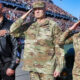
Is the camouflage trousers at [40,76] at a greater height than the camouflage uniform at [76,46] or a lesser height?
lesser

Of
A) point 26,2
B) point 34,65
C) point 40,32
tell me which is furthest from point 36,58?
point 26,2

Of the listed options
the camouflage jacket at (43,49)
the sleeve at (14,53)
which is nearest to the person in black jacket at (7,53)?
the sleeve at (14,53)

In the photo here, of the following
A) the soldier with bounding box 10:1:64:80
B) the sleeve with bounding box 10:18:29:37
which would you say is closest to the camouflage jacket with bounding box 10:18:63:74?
the soldier with bounding box 10:1:64:80

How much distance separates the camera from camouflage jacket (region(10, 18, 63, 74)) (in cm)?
338

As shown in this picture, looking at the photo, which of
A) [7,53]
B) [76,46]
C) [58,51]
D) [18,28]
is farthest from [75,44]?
[7,53]

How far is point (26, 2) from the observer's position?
1941cm

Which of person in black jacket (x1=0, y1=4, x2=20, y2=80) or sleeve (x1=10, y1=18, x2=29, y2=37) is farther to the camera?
sleeve (x1=10, y1=18, x2=29, y2=37)

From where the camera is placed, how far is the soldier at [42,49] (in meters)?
3.38

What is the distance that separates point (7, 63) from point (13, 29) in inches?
17.0

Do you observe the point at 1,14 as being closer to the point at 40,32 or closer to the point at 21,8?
the point at 40,32

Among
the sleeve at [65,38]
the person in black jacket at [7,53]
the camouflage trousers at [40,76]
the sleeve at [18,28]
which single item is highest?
the sleeve at [18,28]

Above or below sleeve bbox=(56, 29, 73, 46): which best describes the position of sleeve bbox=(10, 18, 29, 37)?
above

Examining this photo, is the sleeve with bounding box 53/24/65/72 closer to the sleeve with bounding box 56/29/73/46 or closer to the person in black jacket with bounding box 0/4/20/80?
the sleeve with bounding box 56/29/73/46

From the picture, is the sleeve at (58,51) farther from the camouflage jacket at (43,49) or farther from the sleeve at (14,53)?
the sleeve at (14,53)
